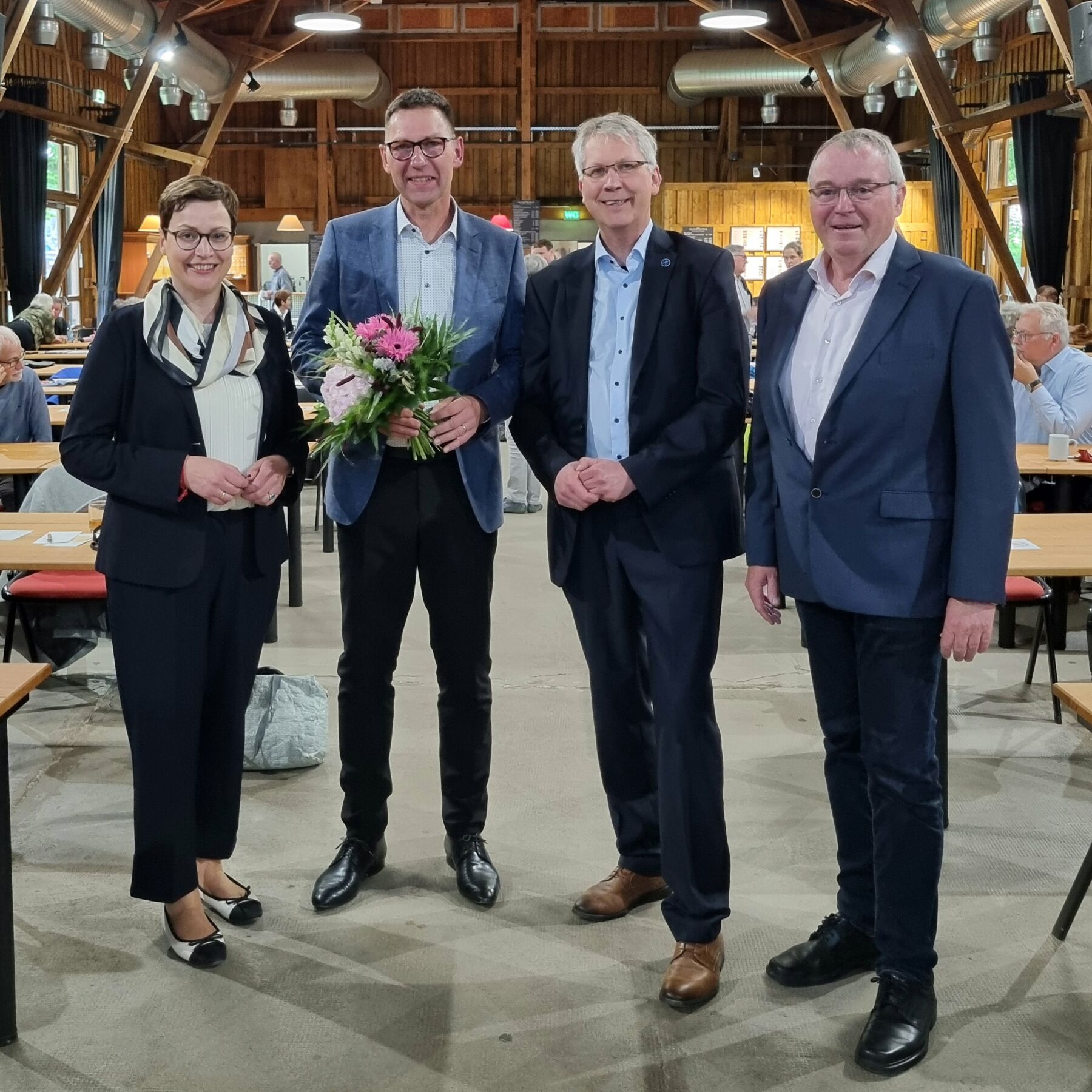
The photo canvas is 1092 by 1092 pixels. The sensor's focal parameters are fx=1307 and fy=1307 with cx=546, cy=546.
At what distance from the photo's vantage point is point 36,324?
11688mm

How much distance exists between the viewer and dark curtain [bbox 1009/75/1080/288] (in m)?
14.4

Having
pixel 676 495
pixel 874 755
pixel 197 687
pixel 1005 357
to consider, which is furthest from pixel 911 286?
pixel 197 687

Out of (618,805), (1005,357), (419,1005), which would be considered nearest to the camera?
(1005,357)

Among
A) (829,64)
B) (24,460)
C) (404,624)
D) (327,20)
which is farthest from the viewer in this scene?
(829,64)

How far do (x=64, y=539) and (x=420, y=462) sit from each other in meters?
1.52

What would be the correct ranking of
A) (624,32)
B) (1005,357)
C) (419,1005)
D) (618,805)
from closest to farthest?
(1005,357) < (419,1005) < (618,805) < (624,32)

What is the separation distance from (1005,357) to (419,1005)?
5.59ft

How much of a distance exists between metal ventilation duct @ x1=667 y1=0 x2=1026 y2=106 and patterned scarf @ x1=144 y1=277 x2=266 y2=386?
11006 mm

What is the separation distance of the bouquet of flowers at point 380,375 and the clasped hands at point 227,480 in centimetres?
13

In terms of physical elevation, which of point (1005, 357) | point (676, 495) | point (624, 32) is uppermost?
point (624, 32)

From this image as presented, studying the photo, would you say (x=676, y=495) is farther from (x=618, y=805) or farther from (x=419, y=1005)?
(x=419, y=1005)

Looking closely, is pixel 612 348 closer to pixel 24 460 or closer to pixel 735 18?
pixel 24 460

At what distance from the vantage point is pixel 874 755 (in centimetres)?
248

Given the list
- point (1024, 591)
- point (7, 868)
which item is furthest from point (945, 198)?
point (7, 868)
